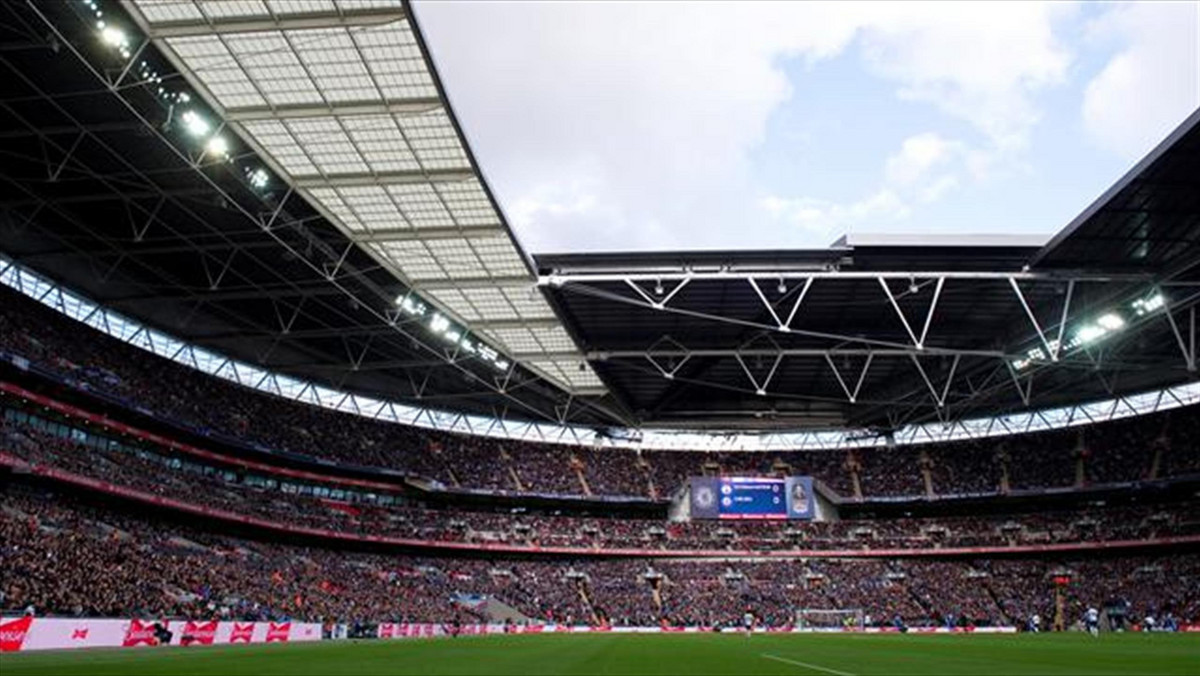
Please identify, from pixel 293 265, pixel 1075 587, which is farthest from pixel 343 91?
pixel 1075 587

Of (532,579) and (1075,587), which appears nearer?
(1075,587)

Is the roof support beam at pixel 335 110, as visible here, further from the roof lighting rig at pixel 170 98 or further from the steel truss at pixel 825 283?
the steel truss at pixel 825 283

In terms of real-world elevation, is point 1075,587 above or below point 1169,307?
below

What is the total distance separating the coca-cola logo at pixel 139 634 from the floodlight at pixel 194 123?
17.2 metres

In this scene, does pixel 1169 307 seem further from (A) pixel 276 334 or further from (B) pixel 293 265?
(A) pixel 276 334

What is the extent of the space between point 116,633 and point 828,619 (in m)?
49.0

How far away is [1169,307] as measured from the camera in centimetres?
3600

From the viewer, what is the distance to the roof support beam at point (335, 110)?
28.1 m

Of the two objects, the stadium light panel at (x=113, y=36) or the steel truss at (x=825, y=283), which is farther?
the steel truss at (x=825, y=283)

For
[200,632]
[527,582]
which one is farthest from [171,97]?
[527,582]

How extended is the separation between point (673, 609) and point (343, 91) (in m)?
48.0

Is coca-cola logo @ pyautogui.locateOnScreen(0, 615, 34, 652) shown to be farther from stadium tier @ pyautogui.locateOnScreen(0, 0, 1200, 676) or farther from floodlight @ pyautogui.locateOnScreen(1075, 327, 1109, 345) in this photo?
floodlight @ pyautogui.locateOnScreen(1075, 327, 1109, 345)

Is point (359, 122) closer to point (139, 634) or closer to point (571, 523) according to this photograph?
point (139, 634)

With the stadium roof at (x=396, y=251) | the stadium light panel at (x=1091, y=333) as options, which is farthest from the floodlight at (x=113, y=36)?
the stadium light panel at (x=1091, y=333)
